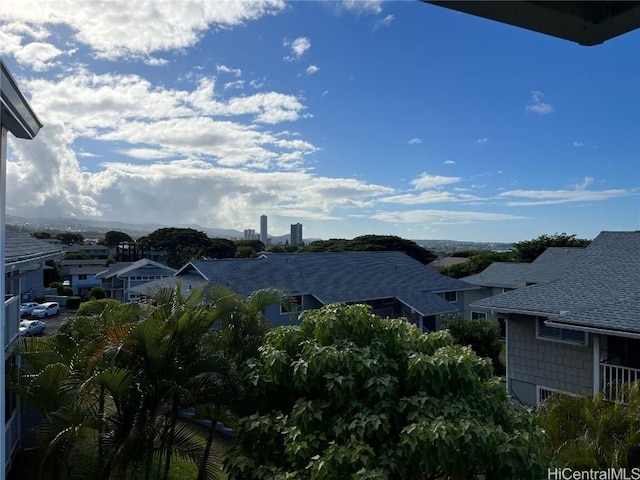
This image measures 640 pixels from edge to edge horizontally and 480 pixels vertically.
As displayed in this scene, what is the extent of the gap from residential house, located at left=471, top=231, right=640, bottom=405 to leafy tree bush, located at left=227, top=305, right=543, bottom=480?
224 inches

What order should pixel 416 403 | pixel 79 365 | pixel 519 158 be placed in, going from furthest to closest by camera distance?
pixel 519 158, pixel 79 365, pixel 416 403

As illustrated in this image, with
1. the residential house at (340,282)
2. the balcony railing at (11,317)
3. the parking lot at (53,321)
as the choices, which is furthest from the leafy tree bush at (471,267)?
the balcony railing at (11,317)

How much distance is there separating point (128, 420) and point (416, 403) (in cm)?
421

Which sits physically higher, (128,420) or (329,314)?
(329,314)

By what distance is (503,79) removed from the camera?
13.9 metres

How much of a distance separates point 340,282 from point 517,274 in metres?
12.4

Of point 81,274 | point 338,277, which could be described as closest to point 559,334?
point 338,277

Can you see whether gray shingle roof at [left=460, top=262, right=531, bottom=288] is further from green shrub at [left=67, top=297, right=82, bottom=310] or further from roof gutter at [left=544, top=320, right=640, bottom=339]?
green shrub at [left=67, top=297, right=82, bottom=310]

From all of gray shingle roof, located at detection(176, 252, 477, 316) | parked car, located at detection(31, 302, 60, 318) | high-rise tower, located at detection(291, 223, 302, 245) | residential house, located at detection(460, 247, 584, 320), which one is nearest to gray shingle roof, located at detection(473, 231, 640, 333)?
gray shingle roof, located at detection(176, 252, 477, 316)

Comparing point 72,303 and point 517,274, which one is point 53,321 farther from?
point 517,274

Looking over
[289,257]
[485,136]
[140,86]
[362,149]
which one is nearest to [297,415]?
[140,86]

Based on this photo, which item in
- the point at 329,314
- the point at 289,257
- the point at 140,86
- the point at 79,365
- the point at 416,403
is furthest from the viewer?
the point at 289,257

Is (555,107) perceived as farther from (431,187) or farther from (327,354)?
(431,187)

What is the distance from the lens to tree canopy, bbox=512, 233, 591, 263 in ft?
148
